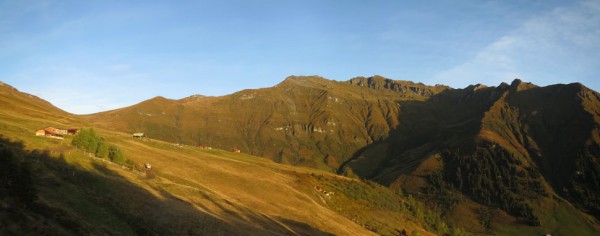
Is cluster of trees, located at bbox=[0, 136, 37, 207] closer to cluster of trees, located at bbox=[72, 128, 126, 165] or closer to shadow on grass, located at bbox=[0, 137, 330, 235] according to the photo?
shadow on grass, located at bbox=[0, 137, 330, 235]

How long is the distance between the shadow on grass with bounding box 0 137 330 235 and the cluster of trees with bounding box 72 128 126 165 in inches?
756

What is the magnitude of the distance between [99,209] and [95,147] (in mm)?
52281

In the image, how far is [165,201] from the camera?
62688 mm

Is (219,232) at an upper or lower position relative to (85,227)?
lower

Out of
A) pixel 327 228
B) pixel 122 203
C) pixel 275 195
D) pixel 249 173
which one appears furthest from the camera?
pixel 249 173

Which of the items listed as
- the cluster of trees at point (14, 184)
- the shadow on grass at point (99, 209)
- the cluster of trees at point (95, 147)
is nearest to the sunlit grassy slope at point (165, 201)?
the shadow on grass at point (99, 209)

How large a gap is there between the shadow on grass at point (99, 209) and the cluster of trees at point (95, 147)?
63.0 ft

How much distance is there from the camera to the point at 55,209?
121ft

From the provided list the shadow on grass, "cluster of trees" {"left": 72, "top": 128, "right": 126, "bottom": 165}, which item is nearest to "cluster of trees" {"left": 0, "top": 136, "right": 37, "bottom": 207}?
the shadow on grass

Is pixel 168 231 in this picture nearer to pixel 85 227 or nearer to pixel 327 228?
pixel 85 227

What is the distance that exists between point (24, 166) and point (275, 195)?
7557 centimetres

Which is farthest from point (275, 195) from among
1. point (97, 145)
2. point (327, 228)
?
point (97, 145)

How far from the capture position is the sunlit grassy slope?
141ft

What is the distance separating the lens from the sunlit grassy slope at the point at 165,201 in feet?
141
